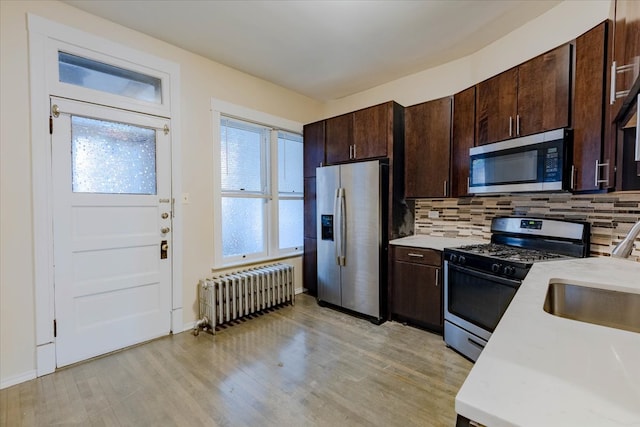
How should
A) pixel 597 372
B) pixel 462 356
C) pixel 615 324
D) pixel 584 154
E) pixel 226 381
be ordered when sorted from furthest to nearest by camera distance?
1. pixel 462 356
2. pixel 226 381
3. pixel 584 154
4. pixel 615 324
5. pixel 597 372

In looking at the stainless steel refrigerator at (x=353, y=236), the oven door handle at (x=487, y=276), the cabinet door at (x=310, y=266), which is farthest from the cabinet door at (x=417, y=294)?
the cabinet door at (x=310, y=266)

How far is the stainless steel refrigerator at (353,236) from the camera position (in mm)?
3000

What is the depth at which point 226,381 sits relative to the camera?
2041 mm

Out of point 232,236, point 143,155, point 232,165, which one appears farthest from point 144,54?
point 232,236

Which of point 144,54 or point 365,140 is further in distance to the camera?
point 365,140

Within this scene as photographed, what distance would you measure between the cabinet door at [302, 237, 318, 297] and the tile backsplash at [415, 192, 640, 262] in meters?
1.30

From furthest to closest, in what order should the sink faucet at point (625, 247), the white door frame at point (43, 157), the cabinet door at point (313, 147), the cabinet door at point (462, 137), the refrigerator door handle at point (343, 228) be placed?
the cabinet door at point (313, 147), the refrigerator door handle at point (343, 228), the cabinet door at point (462, 137), the white door frame at point (43, 157), the sink faucet at point (625, 247)

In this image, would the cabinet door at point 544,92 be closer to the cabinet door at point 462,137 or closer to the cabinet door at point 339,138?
the cabinet door at point 462,137

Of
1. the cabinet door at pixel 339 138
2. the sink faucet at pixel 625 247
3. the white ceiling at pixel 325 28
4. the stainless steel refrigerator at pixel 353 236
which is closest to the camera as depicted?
the sink faucet at pixel 625 247

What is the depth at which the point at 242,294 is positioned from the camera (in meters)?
3.04

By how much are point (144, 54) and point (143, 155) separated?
34.9 inches

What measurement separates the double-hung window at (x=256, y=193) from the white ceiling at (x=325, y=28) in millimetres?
763

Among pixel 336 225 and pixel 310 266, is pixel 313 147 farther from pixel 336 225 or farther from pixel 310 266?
pixel 310 266

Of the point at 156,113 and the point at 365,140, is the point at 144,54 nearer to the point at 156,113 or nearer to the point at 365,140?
the point at 156,113
